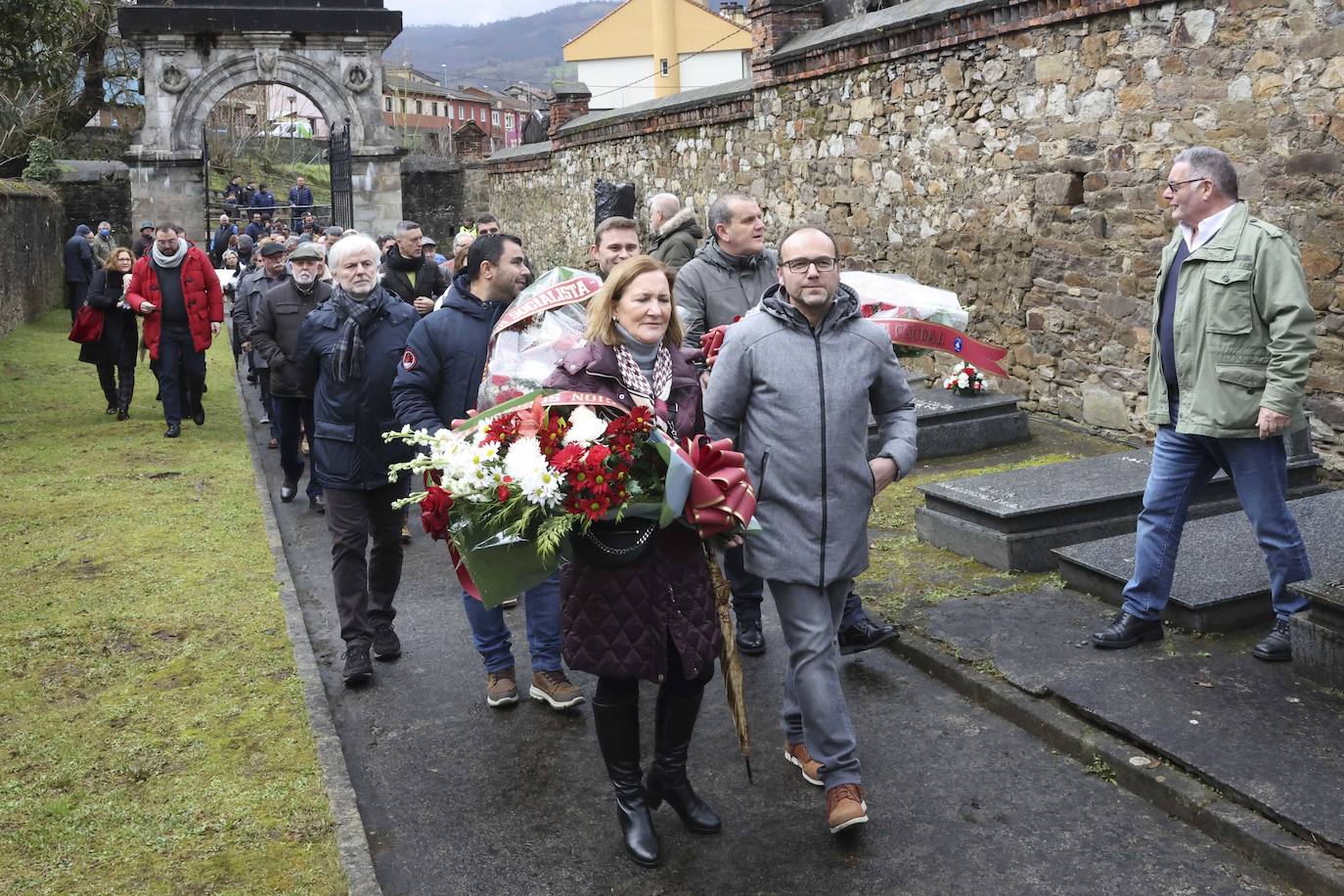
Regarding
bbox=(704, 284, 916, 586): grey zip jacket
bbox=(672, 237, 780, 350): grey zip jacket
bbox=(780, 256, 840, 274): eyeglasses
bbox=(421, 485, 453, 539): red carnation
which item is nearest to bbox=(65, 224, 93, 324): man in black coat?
bbox=(672, 237, 780, 350): grey zip jacket

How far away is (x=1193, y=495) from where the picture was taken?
562 centimetres

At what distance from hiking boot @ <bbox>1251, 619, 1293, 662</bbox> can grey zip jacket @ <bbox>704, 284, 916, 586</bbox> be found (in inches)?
78.5

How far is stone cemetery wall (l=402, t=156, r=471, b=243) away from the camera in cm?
3381

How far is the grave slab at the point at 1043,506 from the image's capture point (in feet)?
23.3

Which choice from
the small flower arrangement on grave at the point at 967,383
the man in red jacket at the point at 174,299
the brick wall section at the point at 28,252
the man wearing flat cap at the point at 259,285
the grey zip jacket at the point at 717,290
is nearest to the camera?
the grey zip jacket at the point at 717,290

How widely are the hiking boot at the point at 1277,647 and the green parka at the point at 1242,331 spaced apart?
0.89 metres

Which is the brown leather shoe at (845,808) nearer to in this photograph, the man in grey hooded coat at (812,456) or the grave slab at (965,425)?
the man in grey hooded coat at (812,456)

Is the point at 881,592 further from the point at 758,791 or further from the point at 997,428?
the point at 997,428

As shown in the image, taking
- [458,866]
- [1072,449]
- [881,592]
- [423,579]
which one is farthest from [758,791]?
[1072,449]

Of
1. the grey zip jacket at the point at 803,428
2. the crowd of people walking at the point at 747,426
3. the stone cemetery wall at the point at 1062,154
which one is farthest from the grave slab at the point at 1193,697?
the stone cemetery wall at the point at 1062,154

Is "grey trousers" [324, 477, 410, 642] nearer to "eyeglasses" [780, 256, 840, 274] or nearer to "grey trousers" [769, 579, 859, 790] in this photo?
"grey trousers" [769, 579, 859, 790]

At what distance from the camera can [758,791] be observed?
4867 millimetres

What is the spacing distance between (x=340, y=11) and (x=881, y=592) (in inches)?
1009

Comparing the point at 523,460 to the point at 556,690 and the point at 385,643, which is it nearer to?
the point at 556,690
